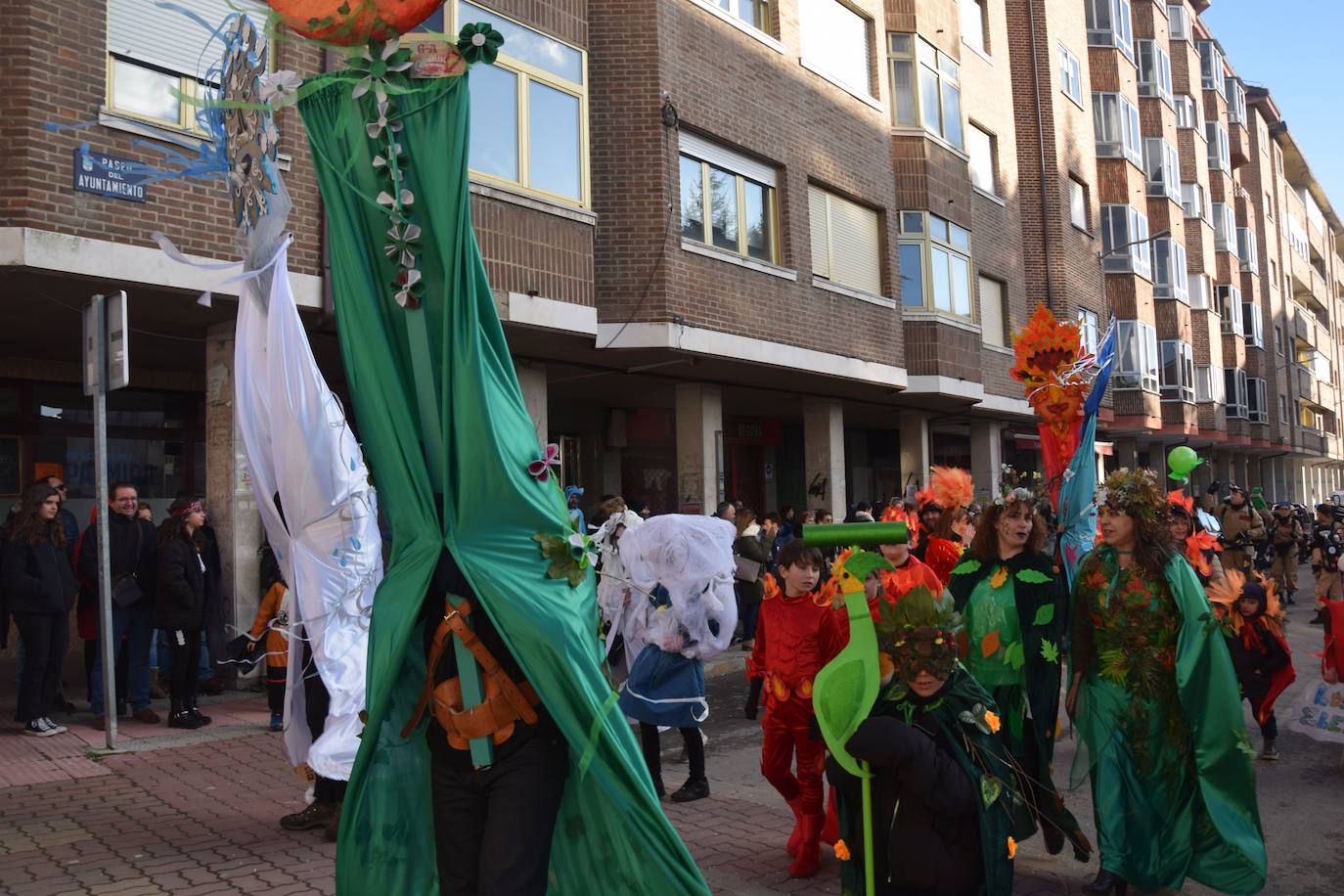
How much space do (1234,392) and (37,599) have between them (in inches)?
1737

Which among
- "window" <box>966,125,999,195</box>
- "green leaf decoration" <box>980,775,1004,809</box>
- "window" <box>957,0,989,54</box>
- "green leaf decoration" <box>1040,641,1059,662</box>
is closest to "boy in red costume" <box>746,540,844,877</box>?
"green leaf decoration" <box>1040,641,1059,662</box>

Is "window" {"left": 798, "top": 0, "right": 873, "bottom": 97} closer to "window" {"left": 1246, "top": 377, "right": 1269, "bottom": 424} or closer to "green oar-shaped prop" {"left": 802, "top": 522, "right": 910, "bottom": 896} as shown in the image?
"green oar-shaped prop" {"left": 802, "top": 522, "right": 910, "bottom": 896}

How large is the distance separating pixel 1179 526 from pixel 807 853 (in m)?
3.27

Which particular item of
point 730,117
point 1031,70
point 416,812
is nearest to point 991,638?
point 416,812

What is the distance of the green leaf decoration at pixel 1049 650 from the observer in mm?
5684

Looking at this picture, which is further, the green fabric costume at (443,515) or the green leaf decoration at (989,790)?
the green leaf decoration at (989,790)

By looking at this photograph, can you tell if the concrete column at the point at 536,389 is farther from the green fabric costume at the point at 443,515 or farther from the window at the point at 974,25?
the window at the point at 974,25

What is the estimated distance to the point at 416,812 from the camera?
3.57 meters

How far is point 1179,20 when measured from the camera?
4272 cm

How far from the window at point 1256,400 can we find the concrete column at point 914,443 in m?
30.7

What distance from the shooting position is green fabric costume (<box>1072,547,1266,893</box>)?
5.13 metres

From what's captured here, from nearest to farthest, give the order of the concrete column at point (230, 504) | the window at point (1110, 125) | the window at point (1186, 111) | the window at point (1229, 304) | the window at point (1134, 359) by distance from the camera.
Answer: the concrete column at point (230, 504), the window at point (1134, 359), the window at point (1110, 125), the window at point (1186, 111), the window at point (1229, 304)

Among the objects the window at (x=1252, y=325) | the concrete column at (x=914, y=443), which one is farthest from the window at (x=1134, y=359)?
the window at (x=1252, y=325)

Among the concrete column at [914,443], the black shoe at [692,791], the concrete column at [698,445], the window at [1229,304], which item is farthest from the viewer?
the window at [1229,304]
